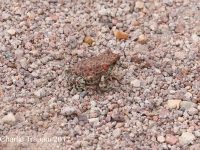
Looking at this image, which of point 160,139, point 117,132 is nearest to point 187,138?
point 160,139

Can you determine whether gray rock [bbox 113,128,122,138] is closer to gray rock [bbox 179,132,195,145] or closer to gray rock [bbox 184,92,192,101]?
gray rock [bbox 179,132,195,145]

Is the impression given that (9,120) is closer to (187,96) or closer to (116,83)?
(116,83)

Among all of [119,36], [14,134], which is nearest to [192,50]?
[119,36]

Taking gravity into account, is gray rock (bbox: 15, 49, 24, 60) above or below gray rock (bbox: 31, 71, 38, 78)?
above

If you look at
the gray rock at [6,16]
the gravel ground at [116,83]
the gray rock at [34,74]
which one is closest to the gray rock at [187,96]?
the gravel ground at [116,83]

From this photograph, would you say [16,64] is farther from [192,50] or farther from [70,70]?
[192,50]

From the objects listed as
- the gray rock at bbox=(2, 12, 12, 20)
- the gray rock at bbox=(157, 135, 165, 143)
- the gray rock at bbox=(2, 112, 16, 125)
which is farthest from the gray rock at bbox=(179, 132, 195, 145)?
the gray rock at bbox=(2, 12, 12, 20)
